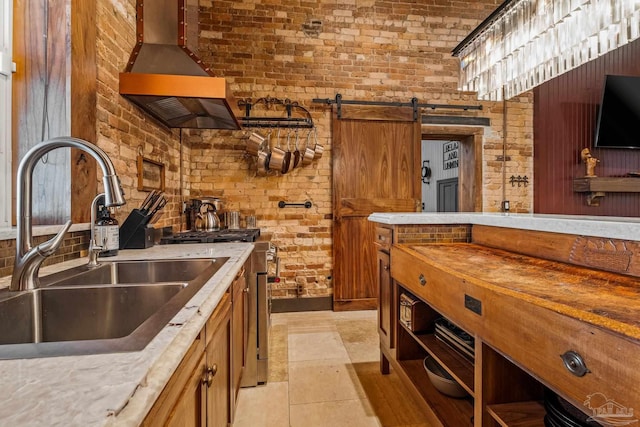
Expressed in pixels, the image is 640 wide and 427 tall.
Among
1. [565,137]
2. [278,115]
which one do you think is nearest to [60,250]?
[278,115]

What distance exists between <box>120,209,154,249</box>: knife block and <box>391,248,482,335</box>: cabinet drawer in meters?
1.53

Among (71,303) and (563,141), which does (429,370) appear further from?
(563,141)

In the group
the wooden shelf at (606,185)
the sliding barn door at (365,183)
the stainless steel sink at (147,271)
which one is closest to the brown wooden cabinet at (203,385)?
the stainless steel sink at (147,271)

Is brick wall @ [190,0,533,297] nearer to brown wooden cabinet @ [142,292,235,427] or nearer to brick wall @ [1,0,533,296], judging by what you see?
brick wall @ [1,0,533,296]

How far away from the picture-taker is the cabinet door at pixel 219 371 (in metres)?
0.99

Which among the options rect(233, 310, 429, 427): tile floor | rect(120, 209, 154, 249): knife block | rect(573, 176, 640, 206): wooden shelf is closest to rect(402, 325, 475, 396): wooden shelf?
rect(233, 310, 429, 427): tile floor

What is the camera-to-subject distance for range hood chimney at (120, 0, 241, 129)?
200cm

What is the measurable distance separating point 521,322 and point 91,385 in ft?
3.27

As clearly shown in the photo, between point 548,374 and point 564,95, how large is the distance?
14.4 feet

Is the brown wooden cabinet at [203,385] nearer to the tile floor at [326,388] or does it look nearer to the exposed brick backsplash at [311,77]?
the tile floor at [326,388]

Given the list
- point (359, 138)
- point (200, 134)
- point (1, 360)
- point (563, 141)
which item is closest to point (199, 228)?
point (200, 134)

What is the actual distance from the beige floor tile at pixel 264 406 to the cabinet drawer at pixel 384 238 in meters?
1.12

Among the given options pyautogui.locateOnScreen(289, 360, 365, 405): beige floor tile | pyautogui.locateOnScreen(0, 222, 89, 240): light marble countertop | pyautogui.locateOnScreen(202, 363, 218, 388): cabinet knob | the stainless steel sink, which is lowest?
pyautogui.locateOnScreen(289, 360, 365, 405): beige floor tile

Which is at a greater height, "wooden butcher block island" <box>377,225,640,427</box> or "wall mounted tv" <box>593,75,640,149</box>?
"wall mounted tv" <box>593,75,640,149</box>
